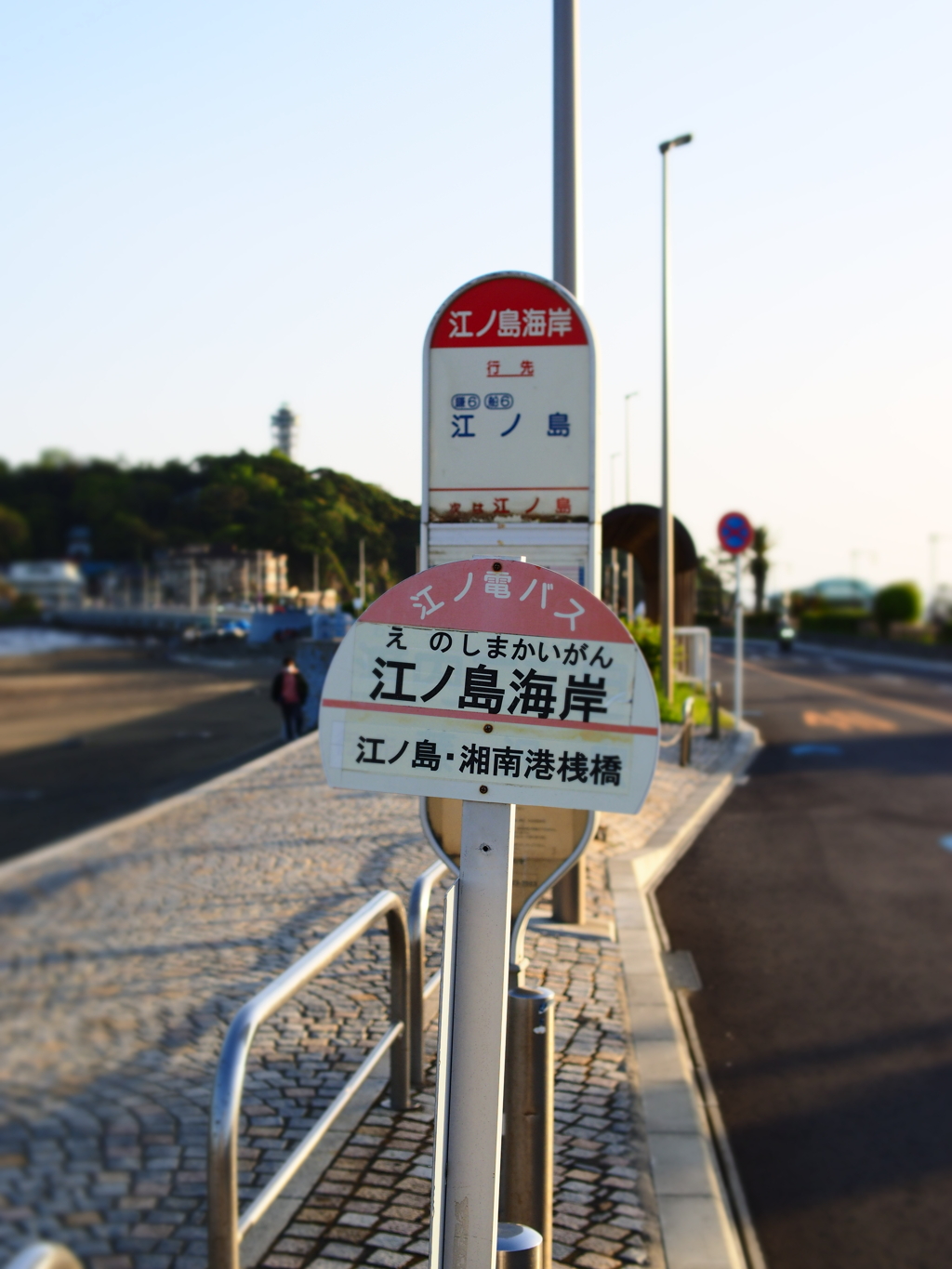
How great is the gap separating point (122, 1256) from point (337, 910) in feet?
10.5

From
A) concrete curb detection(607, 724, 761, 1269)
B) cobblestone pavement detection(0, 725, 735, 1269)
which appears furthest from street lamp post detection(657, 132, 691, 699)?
cobblestone pavement detection(0, 725, 735, 1269)

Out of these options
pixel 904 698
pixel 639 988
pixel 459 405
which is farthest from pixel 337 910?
pixel 904 698

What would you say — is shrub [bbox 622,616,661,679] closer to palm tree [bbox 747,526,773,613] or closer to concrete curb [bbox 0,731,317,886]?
concrete curb [bbox 0,731,317,886]

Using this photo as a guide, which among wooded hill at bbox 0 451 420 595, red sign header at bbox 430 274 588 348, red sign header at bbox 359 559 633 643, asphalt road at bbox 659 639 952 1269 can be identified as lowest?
asphalt road at bbox 659 639 952 1269

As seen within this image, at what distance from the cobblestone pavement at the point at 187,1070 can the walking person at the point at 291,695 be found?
0.26 meters

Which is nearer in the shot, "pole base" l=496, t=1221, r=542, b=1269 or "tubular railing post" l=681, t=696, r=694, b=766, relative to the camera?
"pole base" l=496, t=1221, r=542, b=1269

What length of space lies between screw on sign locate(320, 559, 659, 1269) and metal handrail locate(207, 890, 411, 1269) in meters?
0.63

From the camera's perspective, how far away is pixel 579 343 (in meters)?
3.60

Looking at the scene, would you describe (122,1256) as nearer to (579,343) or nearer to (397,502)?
(397,502)

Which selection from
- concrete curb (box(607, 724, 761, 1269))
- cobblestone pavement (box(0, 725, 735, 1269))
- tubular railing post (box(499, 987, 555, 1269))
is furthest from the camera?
concrete curb (box(607, 724, 761, 1269))

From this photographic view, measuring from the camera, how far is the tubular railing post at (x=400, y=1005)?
12.0ft

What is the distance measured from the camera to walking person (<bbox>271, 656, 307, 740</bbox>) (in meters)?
2.95

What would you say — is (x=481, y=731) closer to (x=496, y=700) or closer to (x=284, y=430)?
(x=496, y=700)

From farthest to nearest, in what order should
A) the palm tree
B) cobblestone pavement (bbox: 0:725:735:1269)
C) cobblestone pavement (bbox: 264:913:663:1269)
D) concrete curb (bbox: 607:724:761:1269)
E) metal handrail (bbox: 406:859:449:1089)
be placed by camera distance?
the palm tree
metal handrail (bbox: 406:859:449:1089)
concrete curb (bbox: 607:724:761:1269)
cobblestone pavement (bbox: 264:913:663:1269)
cobblestone pavement (bbox: 0:725:735:1269)
